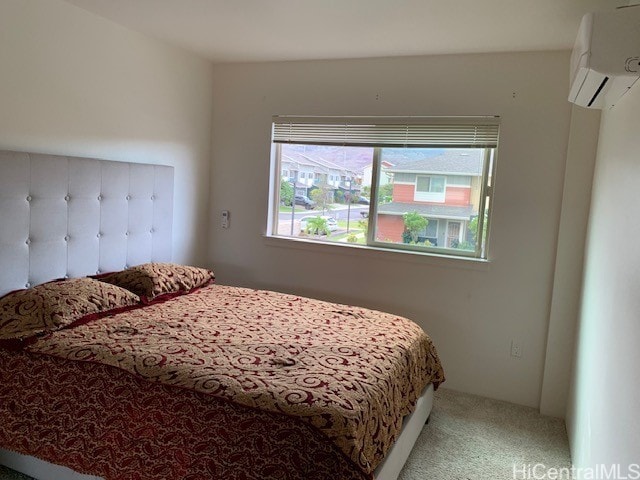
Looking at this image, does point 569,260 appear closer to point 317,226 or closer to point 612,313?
point 612,313

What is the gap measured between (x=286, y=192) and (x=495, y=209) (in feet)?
5.11

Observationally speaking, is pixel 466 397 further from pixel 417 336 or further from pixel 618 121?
pixel 618 121

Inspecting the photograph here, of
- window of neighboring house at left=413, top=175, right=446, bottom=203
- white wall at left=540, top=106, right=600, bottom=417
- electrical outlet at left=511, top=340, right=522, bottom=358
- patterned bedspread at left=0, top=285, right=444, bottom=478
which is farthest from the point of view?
window of neighboring house at left=413, top=175, right=446, bottom=203

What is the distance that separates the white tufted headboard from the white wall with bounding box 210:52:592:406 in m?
0.74

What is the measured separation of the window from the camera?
319 cm

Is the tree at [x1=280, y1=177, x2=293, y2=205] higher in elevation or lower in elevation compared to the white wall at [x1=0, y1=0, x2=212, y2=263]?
lower

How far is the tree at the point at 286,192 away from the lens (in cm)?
377

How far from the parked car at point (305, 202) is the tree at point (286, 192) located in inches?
2.3

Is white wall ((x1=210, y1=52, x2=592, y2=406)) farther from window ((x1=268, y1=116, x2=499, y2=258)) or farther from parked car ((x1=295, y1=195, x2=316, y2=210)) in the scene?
parked car ((x1=295, y1=195, x2=316, y2=210))

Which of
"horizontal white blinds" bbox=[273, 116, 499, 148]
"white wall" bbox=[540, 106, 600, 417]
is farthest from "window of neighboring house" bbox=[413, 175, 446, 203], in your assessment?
"white wall" bbox=[540, 106, 600, 417]

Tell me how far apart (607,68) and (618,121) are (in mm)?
464

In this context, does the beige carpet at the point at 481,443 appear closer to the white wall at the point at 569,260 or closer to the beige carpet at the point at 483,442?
the beige carpet at the point at 483,442

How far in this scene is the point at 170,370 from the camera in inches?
72.1

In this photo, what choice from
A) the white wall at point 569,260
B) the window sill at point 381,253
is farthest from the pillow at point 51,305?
the white wall at point 569,260
